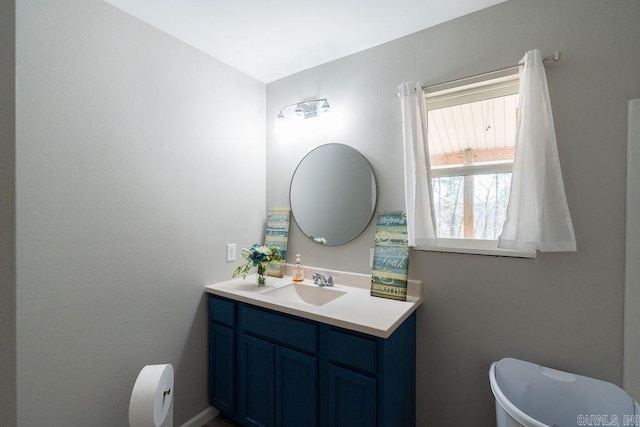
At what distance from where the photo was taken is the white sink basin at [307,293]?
1.92 metres

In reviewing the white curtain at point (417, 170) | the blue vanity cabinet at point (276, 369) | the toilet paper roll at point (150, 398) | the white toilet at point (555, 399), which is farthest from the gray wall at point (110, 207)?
the white toilet at point (555, 399)

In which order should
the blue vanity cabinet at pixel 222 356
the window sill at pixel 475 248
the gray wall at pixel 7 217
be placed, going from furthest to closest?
the blue vanity cabinet at pixel 222 356, the window sill at pixel 475 248, the gray wall at pixel 7 217

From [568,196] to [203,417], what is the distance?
96.9 inches

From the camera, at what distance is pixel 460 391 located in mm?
1596

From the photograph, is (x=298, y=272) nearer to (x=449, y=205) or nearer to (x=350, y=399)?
(x=350, y=399)

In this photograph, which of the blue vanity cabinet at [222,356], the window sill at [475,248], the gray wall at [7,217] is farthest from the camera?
the blue vanity cabinet at [222,356]

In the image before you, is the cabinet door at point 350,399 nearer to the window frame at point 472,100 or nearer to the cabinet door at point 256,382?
the cabinet door at point 256,382

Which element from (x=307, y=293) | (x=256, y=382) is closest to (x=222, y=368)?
(x=256, y=382)

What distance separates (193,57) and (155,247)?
1.22 m

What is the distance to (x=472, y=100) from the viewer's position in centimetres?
165

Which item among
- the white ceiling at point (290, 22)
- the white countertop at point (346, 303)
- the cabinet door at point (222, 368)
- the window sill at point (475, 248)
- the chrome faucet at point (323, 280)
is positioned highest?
the white ceiling at point (290, 22)

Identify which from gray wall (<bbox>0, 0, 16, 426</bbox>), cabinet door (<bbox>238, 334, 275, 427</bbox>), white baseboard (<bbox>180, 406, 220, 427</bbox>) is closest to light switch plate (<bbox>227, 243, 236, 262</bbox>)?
cabinet door (<bbox>238, 334, 275, 427</bbox>)

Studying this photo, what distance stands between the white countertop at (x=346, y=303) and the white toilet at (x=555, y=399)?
0.51 m

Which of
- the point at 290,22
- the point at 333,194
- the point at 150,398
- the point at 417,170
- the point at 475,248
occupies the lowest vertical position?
the point at 150,398
